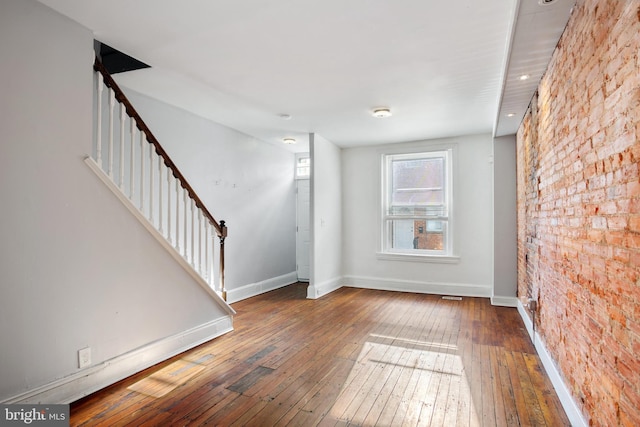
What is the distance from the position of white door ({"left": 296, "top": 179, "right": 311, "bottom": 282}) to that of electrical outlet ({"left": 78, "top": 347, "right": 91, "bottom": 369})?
4.64 m

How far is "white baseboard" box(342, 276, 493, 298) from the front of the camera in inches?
219

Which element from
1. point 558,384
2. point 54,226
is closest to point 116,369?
point 54,226

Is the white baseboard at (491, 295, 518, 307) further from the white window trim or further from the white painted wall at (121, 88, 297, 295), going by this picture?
the white painted wall at (121, 88, 297, 295)

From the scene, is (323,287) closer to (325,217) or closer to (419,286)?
(325,217)

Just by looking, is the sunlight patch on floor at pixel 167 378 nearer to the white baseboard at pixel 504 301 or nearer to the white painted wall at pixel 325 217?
the white painted wall at pixel 325 217

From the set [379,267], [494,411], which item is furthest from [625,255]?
[379,267]

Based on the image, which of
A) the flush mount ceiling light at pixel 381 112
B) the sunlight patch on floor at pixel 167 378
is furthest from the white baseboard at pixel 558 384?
the flush mount ceiling light at pixel 381 112

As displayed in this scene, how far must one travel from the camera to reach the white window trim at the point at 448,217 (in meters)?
5.73

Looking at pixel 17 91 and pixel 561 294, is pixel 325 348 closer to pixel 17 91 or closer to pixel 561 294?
pixel 561 294

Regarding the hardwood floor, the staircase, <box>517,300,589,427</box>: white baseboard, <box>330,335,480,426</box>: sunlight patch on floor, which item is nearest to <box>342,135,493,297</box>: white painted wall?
the hardwood floor

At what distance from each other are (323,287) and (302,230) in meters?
1.58

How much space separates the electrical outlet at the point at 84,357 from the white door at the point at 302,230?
464 cm

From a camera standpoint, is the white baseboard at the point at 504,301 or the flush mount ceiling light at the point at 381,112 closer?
the flush mount ceiling light at the point at 381,112

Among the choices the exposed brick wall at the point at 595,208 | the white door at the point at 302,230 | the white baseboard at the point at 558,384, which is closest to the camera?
the exposed brick wall at the point at 595,208
